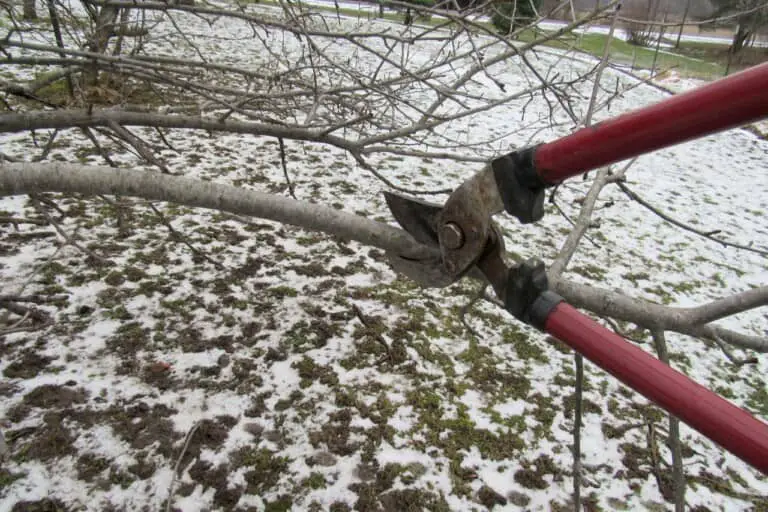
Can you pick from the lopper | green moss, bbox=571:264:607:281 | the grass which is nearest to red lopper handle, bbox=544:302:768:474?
the lopper

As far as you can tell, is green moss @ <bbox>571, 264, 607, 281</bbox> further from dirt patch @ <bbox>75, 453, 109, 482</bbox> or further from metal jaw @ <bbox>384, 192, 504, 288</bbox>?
dirt patch @ <bbox>75, 453, 109, 482</bbox>

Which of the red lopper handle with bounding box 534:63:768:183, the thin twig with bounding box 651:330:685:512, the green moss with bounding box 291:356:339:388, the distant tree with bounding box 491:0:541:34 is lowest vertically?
the green moss with bounding box 291:356:339:388

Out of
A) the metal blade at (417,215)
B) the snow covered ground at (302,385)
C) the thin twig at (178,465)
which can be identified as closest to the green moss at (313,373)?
the snow covered ground at (302,385)

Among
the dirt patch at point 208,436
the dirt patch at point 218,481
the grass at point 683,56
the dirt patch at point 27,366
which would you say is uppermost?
the grass at point 683,56

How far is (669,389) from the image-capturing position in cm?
88

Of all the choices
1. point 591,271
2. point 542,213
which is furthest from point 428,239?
point 591,271

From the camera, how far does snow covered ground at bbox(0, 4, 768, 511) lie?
1.97 metres

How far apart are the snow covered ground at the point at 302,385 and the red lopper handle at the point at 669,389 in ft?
3.85

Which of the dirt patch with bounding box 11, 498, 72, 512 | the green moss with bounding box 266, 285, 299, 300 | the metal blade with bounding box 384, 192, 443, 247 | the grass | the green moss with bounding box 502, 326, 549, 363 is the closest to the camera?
the metal blade with bounding box 384, 192, 443, 247

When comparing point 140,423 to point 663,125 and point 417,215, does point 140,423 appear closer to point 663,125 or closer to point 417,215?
point 417,215

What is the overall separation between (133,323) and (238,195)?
5.94ft

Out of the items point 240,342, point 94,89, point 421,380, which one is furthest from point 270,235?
point 94,89

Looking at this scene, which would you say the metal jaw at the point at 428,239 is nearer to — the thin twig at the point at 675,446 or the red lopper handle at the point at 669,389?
the red lopper handle at the point at 669,389

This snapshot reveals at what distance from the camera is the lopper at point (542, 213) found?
781 millimetres
